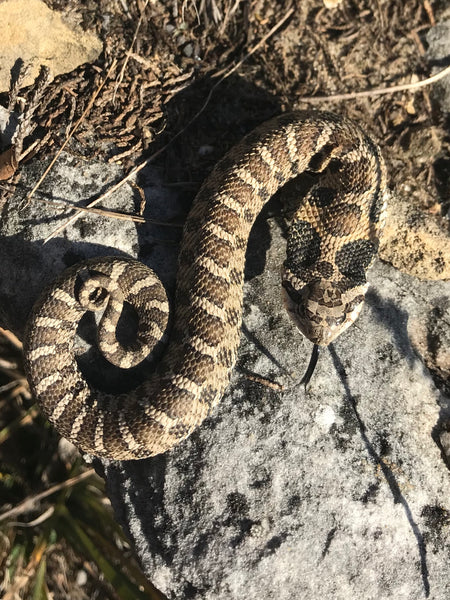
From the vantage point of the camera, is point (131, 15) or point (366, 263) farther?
point (131, 15)

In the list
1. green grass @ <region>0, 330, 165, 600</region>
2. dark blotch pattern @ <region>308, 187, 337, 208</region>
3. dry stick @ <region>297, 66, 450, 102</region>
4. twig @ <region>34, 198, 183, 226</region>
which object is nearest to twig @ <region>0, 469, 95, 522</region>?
green grass @ <region>0, 330, 165, 600</region>

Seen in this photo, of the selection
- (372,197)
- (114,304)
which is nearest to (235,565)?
(114,304)

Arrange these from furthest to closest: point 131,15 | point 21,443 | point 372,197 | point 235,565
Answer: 1. point 21,443
2. point 131,15
3. point 372,197
4. point 235,565

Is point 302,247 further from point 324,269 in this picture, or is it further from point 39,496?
point 39,496

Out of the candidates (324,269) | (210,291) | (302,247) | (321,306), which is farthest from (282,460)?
(302,247)

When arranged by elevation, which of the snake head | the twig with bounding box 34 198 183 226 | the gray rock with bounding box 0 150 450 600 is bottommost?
the gray rock with bounding box 0 150 450 600

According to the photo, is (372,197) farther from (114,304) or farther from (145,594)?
(145,594)

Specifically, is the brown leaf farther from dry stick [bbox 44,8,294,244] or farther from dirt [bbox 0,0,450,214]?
dry stick [bbox 44,8,294,244]
